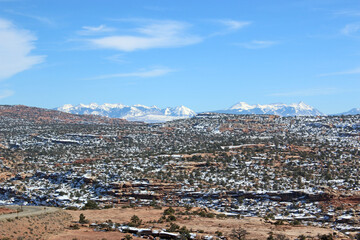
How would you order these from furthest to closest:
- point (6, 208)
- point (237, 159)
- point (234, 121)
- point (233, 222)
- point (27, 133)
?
point (234, 121), point (27, 133), point (237, 159), point (6, 208), point (233, 222)

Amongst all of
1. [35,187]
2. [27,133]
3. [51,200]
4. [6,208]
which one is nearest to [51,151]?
[27,133]

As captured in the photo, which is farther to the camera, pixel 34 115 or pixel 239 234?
pixel 34 115

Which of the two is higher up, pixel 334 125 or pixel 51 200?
pixel 334 125

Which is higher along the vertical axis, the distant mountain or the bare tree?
the distant mountain

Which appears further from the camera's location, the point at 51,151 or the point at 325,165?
the point at 51,151

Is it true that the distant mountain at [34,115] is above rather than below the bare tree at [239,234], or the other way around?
above

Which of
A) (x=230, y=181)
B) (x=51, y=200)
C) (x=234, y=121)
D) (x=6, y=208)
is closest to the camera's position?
(x=6, y=208)

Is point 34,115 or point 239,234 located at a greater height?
point 34,115

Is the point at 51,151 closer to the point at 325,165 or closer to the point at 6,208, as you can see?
the point at 6,208

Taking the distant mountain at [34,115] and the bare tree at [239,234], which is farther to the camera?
the distant mountain at [34,115]

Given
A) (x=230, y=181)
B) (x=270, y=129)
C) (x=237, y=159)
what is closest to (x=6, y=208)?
(x=230, y=181)

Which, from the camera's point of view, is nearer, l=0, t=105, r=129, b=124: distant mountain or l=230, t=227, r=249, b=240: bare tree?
l=230, t=227, r=249, b=240: bare tree
